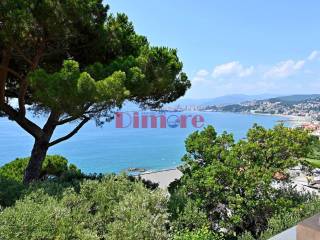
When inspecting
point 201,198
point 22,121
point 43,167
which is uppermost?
point 22,121

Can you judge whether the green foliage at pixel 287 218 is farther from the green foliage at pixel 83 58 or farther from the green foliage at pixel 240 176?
the green foliage at pixel 83 58

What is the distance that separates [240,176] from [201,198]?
Result: 0.80 metres

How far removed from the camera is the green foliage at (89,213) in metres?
3.95

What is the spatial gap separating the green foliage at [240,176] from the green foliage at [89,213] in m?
0.97

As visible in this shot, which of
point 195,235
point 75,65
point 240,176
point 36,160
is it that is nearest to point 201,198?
point 240,176

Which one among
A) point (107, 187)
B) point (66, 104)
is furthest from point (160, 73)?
point (107, 187)

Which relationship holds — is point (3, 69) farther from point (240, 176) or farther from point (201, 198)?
point (240, 176)

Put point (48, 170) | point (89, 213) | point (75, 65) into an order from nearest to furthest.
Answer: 1. point (89, 213)
2. point (75, 65)
3. point (48, 170)

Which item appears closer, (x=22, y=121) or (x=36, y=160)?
(x=22, y=121)

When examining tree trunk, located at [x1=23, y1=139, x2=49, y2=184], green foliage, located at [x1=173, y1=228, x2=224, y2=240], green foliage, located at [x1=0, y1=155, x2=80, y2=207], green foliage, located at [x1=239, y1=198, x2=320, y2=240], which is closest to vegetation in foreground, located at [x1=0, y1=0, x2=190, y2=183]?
tree trunk, located at [x1=23, y1=139, x2=49, y2=184]

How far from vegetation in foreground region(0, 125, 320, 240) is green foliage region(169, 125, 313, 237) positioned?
17 mm

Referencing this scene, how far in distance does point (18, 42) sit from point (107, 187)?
9.30 ft

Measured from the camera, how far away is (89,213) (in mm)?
4953

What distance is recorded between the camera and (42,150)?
23.5ft
